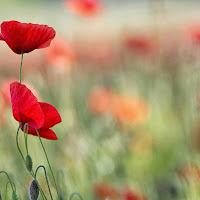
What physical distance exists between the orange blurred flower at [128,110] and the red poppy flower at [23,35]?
1.65 metres

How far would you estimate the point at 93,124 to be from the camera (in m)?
2.93

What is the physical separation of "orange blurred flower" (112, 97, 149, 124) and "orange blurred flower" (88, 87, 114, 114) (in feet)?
0.13

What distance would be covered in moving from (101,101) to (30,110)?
175cm

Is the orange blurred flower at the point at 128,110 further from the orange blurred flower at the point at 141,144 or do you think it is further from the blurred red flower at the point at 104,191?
the blurred red flower at the point at 104,191

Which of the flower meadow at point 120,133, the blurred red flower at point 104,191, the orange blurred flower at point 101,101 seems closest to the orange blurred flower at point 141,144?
the flower meadow at point 120,133

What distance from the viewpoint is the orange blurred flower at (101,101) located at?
268 centimetres

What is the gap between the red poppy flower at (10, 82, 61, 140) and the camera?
95 cm

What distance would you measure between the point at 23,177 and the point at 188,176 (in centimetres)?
68

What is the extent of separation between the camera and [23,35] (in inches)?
38.8

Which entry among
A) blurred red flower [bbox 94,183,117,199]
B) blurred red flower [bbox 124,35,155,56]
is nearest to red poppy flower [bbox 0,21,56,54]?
blurred red flower [bbox 94,183,117,199]

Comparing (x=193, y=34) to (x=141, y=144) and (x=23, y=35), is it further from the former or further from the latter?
Answer: (x=23, y=35)

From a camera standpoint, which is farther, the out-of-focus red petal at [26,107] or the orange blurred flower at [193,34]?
the orange blurred flower at [193,34]

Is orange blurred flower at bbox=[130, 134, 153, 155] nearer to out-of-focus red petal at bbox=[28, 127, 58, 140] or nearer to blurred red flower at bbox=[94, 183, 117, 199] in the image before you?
blurred red flower at bbox=[94, 183, 117, 199]

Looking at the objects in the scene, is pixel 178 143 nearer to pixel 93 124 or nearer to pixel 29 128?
pixel 93 124
